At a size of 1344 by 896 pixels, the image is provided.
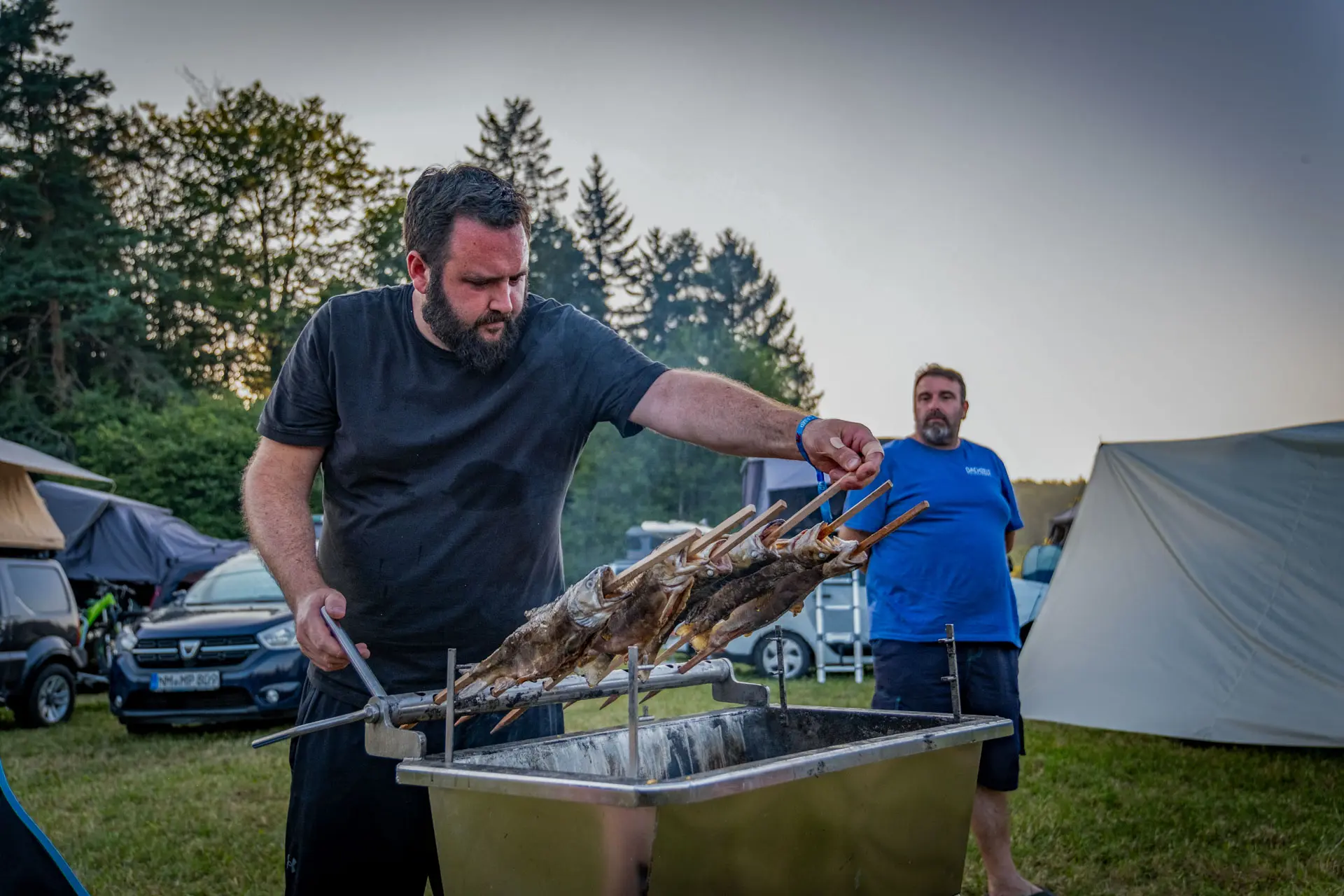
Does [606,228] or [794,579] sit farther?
[606,228]

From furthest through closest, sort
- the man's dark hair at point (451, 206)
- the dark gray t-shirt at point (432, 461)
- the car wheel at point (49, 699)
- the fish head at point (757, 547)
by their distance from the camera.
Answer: the car wheel at point (49, 699) < the dark gray t-shirt at point (432, 461) < the man's dark hair at point (451, 206) < the fish head at point (757, 547)

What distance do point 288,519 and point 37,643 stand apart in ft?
30.4

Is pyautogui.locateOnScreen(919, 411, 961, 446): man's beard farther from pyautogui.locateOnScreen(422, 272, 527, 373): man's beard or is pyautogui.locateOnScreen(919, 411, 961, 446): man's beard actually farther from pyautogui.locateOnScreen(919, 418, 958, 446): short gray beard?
pyautogui.locateOnScreen(422, 272, 527, 373): man's beard

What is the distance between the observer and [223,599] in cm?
1059

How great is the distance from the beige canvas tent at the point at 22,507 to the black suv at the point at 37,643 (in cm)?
180

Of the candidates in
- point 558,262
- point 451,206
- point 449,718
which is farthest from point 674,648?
point 558,262

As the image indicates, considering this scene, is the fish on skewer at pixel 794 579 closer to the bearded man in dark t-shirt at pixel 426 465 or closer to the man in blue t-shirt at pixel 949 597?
the bearded man in dark t-shirt at pixel 426 465

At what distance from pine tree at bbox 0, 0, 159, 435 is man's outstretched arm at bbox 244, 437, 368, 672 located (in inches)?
1072

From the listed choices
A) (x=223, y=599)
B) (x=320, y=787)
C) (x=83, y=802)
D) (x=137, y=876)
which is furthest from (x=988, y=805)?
(x=223, y=599)

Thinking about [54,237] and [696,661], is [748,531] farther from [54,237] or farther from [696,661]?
[54,237]

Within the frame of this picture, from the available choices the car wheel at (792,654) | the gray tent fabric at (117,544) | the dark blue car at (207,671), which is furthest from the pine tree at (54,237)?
the car wheel at (792,654)

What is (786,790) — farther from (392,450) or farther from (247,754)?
(247,754)

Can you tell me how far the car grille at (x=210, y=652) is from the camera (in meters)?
9.42

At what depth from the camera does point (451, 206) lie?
96.9 inches
